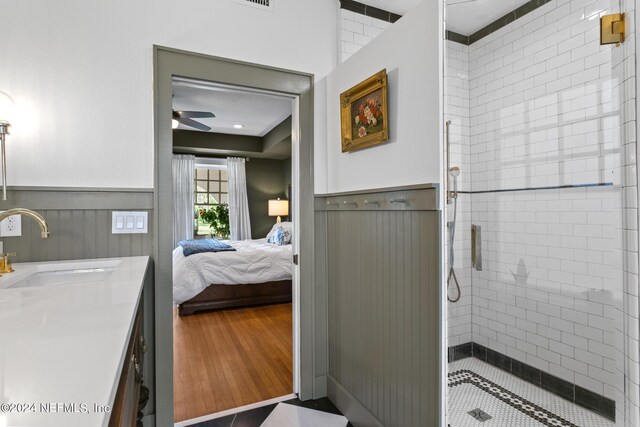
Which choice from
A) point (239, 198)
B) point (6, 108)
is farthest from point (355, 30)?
point (239, 198)

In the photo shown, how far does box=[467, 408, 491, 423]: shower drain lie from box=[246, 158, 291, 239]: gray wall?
614 centimetres

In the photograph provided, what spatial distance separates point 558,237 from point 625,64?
742 mm

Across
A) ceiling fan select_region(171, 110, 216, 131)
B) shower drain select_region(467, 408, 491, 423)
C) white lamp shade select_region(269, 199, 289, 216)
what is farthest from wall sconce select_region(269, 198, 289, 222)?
shower drain select_region(467, 408, 491, 423)

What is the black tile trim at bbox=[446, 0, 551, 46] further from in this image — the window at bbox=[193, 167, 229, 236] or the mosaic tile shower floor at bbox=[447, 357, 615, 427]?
the window at bbox=[193, 167, 229, 236]

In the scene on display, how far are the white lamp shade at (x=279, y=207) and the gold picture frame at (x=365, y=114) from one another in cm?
524

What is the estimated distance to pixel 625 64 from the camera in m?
1.29

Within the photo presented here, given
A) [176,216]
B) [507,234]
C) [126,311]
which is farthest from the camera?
[176,216]

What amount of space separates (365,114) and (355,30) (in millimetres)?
865

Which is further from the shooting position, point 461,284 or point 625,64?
point 461,284

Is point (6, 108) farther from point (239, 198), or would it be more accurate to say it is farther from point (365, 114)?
point (239, 198)

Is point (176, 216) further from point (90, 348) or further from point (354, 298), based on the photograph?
point (90, 348)

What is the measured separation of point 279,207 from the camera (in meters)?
7.32

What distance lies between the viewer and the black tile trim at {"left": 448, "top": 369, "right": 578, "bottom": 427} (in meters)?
1.62

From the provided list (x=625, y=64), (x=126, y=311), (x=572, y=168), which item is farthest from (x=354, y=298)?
(x=625, y=64)
